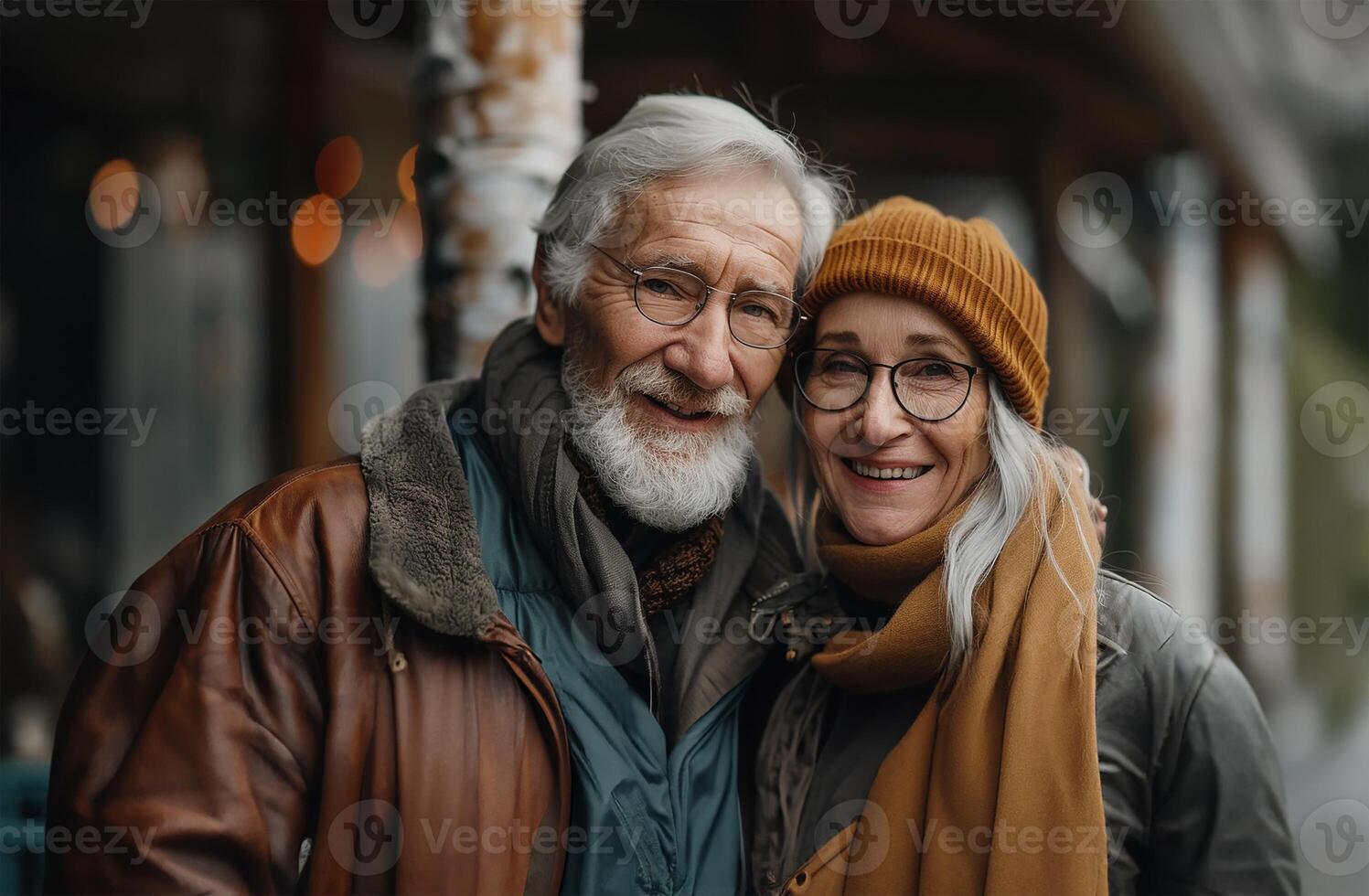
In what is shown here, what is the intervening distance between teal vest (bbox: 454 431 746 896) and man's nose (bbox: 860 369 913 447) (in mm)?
543

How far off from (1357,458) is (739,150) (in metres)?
7.50

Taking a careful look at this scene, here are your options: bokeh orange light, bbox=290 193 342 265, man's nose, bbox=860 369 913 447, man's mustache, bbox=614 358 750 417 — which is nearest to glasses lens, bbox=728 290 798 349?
man's mustache, bbox=614 358 750 417

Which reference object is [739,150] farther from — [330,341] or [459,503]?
[330,341]

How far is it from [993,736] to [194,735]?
1226mm

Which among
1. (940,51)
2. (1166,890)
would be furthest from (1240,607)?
(1166,890)

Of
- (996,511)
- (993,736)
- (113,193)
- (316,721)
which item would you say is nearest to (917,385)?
(996,511)

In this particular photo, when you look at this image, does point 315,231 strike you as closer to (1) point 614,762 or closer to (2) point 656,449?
(2) point 656,449

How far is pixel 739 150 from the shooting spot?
205 centimetres

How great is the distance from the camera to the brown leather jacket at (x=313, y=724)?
61.6 inches

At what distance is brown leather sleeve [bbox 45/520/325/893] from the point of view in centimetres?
153

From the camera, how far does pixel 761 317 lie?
2070 millimetres

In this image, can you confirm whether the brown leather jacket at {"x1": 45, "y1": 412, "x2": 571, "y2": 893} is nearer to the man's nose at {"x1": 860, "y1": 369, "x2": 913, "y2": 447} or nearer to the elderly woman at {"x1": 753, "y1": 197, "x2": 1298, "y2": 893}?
the elderly woman at {"x1": 753, "y1": 197, "x2": 1298, "y2": 893}

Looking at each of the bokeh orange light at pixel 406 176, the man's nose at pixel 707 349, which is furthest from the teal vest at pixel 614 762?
the bokeh orange light at pixel 406 176

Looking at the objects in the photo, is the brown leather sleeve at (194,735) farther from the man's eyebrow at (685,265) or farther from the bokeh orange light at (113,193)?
the bokeh orange light at (113,193)
